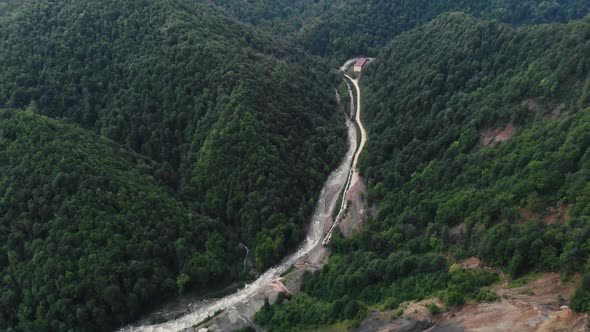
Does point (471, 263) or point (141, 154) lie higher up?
point (141, 154)

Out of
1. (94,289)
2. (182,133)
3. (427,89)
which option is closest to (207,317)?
(94,289)

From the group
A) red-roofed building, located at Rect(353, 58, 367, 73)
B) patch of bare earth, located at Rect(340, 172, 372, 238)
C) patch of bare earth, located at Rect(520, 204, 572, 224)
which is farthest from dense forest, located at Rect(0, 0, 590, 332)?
red-roofed building, located at Rect(353, 58, 367, 73)

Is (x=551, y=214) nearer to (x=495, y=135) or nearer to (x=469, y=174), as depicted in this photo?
(x=469, y=174)

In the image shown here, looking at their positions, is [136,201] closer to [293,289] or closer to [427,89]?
[293,289]

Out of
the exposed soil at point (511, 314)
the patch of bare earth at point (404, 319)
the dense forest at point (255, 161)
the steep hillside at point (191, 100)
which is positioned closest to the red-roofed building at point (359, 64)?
the dense forest at point (255, 161)

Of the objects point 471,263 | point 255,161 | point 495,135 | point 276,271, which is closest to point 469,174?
point 495,135

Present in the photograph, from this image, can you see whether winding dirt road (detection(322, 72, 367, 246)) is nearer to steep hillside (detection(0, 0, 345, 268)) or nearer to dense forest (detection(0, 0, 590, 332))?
dense forest (detection(0, 0, 590, 332))

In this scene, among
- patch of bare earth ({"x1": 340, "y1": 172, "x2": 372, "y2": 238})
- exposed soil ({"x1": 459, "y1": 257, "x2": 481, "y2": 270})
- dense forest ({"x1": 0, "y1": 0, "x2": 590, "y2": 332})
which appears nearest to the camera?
exposed soil ({"x1": 459, "y1": 257, "x2": 481, "y2": 270})

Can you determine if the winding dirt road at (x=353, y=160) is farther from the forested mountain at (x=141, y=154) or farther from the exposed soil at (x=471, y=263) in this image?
the exposed soil at (x=471, y=263)
